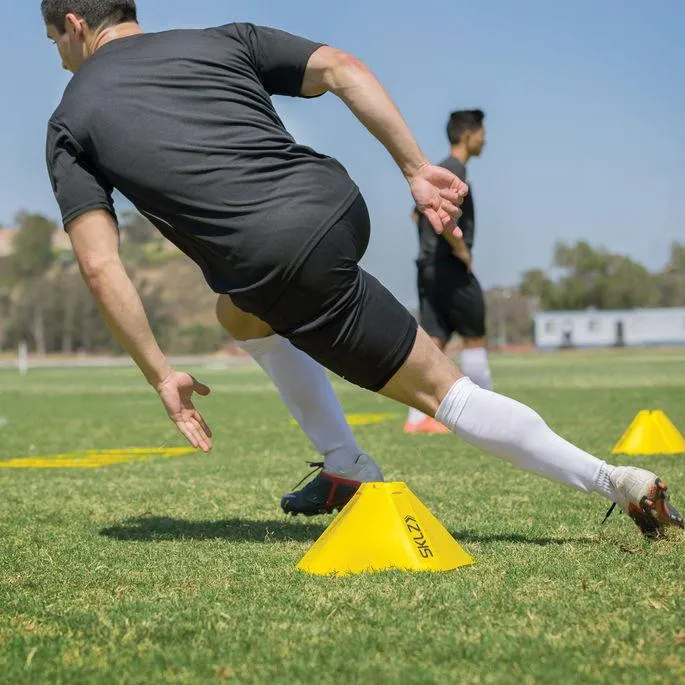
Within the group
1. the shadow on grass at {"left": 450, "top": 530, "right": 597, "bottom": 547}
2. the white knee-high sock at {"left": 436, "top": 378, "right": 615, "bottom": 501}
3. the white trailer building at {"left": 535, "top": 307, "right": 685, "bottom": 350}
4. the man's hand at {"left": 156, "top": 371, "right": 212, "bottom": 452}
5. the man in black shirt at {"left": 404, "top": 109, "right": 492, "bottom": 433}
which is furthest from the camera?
the white trailer building at {"left": 535, "top": 307, "right": 685, "bottom": 350}

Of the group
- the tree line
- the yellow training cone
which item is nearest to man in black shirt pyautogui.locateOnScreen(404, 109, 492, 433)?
the yellow training cone

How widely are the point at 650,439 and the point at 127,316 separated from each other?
461 centimetres

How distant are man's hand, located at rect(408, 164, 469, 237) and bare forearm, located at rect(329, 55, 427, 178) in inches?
1.4

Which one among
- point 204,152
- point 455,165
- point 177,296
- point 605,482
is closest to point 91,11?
point 204,152

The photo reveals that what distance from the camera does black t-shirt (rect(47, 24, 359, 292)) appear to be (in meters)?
3.65

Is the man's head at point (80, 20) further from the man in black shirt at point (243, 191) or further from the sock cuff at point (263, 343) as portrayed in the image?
the sock cuff at point (263, 343)

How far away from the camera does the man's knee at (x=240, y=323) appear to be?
4531mm

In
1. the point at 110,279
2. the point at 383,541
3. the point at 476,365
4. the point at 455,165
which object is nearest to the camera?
the point at 383,541

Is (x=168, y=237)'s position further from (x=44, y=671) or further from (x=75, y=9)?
(x=44, y=671)

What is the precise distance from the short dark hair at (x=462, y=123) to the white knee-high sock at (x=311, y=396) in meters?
5.22

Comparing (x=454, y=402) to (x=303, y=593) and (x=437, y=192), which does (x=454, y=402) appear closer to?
(x=437, y=192)

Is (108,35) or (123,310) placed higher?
(108,35)

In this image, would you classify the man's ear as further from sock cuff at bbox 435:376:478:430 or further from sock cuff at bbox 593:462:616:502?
sock cuff at bbox 593:462:616:502

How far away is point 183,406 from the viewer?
3.80 m
